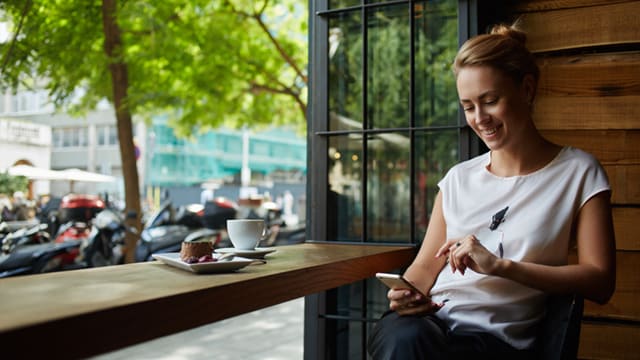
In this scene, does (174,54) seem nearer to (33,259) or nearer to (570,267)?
(33,259)

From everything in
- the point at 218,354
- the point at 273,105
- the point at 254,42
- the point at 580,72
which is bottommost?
the point at 218,354

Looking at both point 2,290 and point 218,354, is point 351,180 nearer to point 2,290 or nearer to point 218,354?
point 2,290

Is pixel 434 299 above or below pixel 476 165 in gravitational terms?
below

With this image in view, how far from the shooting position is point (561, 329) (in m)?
1.19

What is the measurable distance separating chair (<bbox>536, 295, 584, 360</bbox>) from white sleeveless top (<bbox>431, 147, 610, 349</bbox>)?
0.11 ft

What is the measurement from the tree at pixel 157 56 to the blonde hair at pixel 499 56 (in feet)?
16.3

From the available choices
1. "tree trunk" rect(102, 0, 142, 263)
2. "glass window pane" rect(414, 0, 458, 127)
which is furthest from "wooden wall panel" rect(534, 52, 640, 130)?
"tree trunk" rect(102, 0, 142, 263)

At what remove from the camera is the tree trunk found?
20.8 feet

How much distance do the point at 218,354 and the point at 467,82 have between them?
312 cm

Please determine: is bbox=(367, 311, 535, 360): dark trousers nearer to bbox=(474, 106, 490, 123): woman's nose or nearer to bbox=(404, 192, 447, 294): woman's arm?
bbox=(404, 192, 447, 294): woman's arm

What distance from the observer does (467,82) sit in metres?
1.32

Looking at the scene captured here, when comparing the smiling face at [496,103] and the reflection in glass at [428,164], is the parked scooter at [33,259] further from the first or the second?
the smiling face at [496,103]

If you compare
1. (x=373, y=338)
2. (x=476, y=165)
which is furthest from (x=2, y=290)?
(x=476, y=165)

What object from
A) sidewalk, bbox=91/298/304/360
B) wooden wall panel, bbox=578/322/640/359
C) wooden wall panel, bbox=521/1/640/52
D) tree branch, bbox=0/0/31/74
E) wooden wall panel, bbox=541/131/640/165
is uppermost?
tree branch, bbox=0/0/31/74
